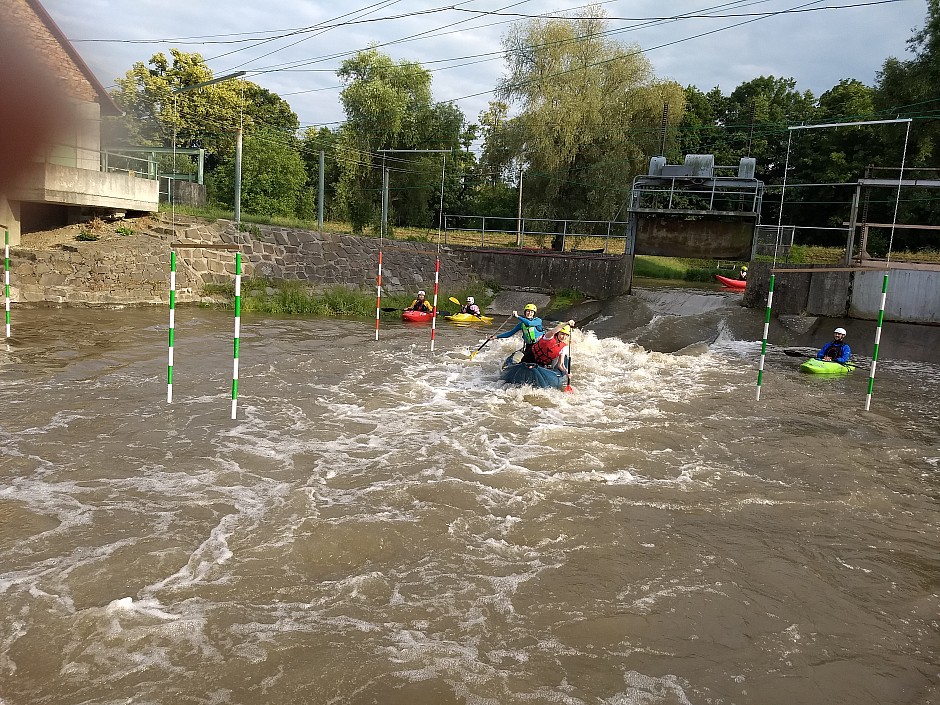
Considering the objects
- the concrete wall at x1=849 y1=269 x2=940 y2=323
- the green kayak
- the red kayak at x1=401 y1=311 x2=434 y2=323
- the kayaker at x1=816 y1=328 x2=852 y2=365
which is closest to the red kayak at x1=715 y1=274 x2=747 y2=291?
the concrete wall at x1=849 y1=269 x2=940 y2=323

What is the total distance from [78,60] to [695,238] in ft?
79.4

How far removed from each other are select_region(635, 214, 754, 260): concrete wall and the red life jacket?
12.7m

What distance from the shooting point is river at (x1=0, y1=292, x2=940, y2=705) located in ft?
14.8

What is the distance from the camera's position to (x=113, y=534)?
5.99 m

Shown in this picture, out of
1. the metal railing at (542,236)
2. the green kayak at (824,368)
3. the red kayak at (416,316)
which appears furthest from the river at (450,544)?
the metal railing at (542,236)

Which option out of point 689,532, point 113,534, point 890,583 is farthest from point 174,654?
point 890,583

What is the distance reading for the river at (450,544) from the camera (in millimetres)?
4504

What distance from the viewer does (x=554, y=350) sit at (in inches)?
470

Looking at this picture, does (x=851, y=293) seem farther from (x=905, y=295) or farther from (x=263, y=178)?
(x=263, y=178)

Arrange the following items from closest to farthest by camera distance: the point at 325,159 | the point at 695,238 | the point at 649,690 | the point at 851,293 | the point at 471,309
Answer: the point at 649,690 → the point at 851,293 → the point at 471,309 → the point at 695,238 → the point at 325,159

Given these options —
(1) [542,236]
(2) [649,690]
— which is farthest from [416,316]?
(2) [649,690]

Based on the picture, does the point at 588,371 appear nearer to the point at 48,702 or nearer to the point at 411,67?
the point at 48,702

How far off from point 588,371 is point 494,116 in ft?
84.3

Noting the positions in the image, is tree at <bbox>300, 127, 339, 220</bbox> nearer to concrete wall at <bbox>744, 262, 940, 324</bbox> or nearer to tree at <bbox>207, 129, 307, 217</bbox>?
tree at <bbox>207, 129, 307, 217</bbox>
